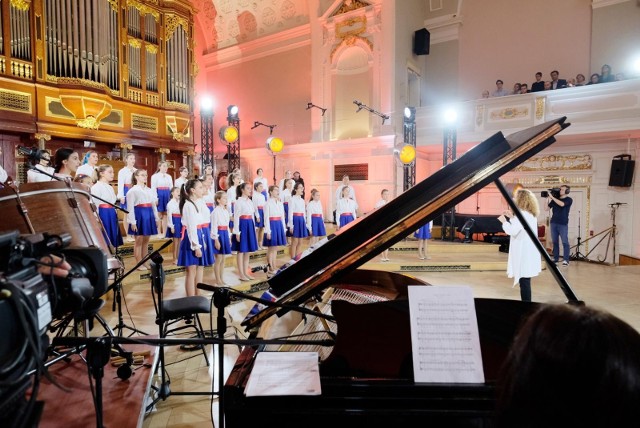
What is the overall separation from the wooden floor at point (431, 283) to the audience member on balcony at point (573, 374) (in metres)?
1.47

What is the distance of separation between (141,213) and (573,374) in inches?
233

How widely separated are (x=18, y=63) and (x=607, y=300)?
32.1ft

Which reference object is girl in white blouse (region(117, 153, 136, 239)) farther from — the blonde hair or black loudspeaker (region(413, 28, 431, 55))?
black loudspeaker (region(413, 28, 431, 55))

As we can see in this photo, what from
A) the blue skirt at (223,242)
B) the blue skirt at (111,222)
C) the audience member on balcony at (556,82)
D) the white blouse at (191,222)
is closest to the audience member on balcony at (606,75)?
the audience member on balcony at (556,82)

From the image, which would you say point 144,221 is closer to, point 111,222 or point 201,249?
point 111,222

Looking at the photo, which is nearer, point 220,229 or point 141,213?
point 220,229

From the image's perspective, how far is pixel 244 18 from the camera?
1320 cm

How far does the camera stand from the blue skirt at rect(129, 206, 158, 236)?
18.5ft

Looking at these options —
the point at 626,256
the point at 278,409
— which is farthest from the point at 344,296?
the point at 626,256

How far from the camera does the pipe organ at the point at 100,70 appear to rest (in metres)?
6.29

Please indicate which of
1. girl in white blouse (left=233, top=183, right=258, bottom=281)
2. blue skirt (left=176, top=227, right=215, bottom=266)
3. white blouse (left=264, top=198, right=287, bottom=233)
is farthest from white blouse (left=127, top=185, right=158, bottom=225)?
white blouse (left=264, top=198, right=287, bottom=233)

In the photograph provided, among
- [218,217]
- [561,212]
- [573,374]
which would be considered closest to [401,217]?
[573,374]

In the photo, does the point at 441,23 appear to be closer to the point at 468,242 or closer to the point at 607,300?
the point at 468,242

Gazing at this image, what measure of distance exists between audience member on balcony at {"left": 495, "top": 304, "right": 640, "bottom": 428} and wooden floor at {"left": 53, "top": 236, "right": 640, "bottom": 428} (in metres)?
1.47
